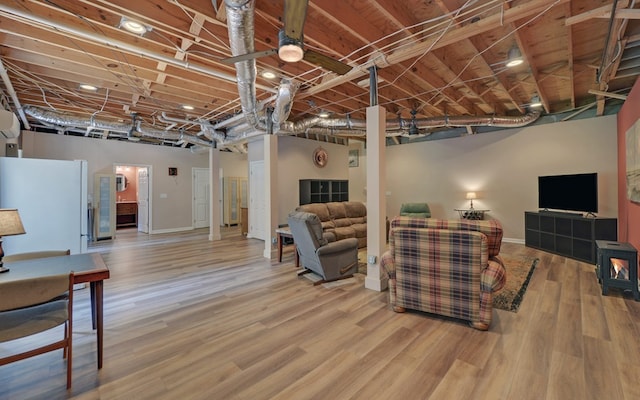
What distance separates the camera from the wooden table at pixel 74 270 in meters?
1.94

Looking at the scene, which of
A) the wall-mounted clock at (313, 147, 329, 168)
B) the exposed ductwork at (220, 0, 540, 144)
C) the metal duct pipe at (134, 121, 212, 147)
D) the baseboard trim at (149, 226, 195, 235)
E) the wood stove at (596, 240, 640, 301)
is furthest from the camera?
the baseboard trim at (149, 226, 195, 235)

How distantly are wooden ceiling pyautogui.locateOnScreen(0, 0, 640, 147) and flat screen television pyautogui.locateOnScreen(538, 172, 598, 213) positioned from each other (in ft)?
4.85

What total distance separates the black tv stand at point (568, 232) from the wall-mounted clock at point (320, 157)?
16.5ft

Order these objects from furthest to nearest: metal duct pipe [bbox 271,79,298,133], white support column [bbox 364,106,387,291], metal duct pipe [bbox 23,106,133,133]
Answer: metal duct pipe [bbox 23,106,133,133] < metal duct pipe [bbox 271,79,298,133] < white support column [bbox 364,106,387,291]

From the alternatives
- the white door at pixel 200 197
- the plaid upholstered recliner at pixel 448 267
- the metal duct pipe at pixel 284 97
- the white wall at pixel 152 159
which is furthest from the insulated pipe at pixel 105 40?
the white door at pixel 200 197

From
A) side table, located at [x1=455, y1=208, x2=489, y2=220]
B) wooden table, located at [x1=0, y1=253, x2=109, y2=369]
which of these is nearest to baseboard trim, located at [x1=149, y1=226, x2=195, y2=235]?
wooden table, located at [x1=0, y1=253, x2=109, y2=369]

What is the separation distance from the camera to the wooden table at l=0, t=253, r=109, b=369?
1944 millimetres

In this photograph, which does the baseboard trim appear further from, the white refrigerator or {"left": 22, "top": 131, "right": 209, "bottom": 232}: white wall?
the white refrigerator

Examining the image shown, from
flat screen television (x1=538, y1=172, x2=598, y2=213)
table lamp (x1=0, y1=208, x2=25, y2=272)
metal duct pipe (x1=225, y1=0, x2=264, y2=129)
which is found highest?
metal duct pipe (x1=225, y1=0, x2=264, y2=129)

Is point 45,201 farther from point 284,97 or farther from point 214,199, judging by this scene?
point 214,199

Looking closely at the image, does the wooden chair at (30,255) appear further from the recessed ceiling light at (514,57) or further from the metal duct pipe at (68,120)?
the recessed ceiling light at (514,57)

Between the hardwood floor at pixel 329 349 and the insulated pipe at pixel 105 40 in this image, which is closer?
the hardwood floor at pixel 329 349

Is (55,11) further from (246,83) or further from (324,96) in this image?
(324,96)

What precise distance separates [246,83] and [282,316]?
106 inches
